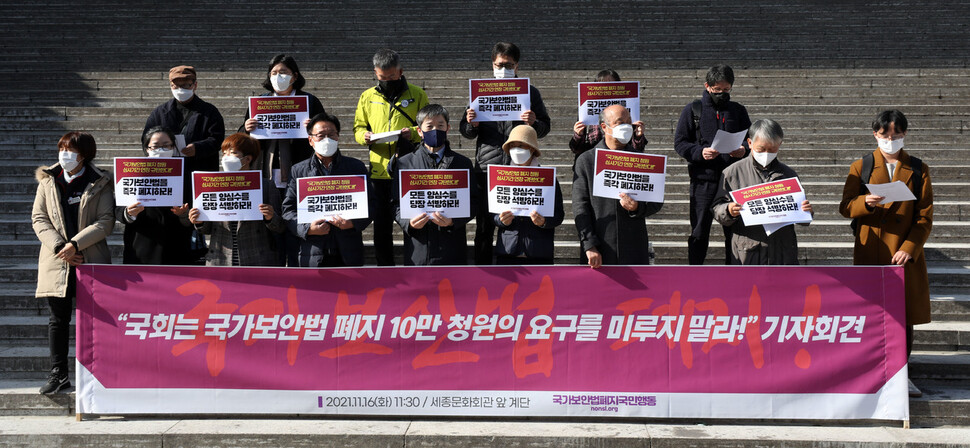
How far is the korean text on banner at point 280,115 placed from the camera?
22.4 ft

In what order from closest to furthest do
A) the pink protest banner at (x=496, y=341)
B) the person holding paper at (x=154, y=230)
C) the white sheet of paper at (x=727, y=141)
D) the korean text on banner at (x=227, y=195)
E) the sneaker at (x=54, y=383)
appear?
the pink protest banner at (x=496, y=341) → the korean text on banner at (x=227, y=195) → the sneaker at (x=54, y=383) → the person holding paper at (x=154, y=230) → the white sheet of paper at (x=727, y=141)

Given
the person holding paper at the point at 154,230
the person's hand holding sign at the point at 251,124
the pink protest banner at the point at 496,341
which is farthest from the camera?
the person's hand holding sign at the point at 251,124

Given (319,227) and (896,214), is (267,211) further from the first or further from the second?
(896,214)

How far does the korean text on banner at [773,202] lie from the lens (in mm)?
5734

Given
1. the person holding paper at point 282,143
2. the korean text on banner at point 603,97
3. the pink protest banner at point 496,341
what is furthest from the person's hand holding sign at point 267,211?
the korean text on banner at point 603,97

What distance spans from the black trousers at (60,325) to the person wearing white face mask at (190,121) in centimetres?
124

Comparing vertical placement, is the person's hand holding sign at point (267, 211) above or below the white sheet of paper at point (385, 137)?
below

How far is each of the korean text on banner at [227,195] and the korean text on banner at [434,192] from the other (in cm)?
100

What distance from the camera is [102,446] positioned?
5.68m

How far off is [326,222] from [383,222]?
1.10 metres

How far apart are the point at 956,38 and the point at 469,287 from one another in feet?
37.3

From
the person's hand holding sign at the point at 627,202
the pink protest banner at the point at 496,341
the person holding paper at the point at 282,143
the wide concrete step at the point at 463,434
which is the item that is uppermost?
the person holding paper at the point at 282,143

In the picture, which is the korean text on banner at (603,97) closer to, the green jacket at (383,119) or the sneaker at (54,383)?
the green jacket at (383,119)

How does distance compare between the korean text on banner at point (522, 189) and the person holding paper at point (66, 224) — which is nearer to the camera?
the korean text on banner at point (522, 189)
